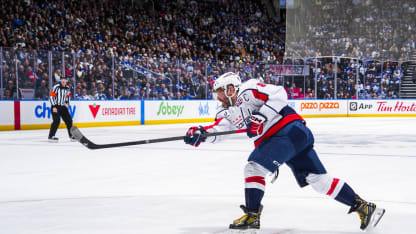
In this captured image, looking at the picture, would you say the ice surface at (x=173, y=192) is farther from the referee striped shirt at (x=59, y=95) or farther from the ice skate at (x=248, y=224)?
the referee striped shirt at (x=59, y=95)

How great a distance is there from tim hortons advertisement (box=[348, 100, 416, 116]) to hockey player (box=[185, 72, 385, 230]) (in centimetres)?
2145

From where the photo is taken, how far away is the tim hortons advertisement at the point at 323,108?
24094 millimetres

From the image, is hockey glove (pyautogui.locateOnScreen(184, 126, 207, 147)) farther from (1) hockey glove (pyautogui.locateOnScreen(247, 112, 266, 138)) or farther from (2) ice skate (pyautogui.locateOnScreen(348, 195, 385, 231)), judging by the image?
(2) ice skate (pyautogui.locateOnScreen(348, 195, 385, 231))

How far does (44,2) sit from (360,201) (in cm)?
2102

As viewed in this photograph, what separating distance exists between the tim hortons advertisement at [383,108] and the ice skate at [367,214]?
21.4 meters

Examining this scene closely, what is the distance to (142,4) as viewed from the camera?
2903 centimetres

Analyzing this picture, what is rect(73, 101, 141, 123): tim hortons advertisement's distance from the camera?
661 inches

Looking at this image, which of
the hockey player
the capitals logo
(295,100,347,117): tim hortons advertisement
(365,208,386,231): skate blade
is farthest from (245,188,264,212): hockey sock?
(295,100,347,117): tim hortons advertisement

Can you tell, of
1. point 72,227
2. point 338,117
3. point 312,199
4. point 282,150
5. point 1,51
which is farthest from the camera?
point 338,117

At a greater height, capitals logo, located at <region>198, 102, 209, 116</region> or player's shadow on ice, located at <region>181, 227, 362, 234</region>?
capitals logo, located at <region>198, 102, 209, 116</region>

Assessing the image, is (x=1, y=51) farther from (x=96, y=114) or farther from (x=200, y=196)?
(x=200, y=196)

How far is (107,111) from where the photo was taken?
1750 cm

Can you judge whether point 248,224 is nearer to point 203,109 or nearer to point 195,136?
point 195,136

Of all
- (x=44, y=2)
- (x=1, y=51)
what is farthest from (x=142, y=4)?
(x=1, y=51)
